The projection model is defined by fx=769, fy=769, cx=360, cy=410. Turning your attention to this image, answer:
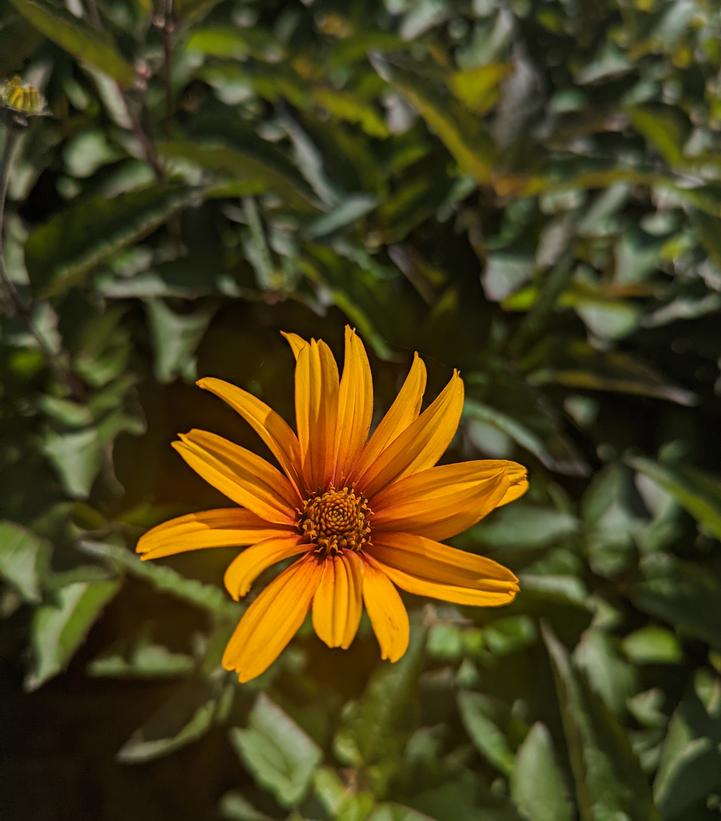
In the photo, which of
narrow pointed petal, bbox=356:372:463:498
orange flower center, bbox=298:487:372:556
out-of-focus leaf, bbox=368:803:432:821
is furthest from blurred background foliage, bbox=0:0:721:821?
narrow pointed petal, bbox=356:372:463:498

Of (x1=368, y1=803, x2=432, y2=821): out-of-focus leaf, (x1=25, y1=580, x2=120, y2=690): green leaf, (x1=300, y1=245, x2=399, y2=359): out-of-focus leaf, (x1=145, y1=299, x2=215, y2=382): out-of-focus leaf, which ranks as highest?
(x1=300, y1=245, x2=399, y2=359): out-of-focus leaf

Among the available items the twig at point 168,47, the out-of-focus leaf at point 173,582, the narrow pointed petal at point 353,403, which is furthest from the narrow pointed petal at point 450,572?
the twig at point 168,47

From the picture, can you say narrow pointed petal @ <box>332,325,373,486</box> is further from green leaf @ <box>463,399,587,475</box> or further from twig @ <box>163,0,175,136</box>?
twig @ <box>163,0,175,136</box>

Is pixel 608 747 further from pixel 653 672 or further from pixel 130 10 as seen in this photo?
pixel 130 10

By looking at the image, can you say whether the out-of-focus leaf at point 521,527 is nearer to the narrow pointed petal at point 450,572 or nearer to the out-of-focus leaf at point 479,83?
the narrow pointed petal at point 450,572

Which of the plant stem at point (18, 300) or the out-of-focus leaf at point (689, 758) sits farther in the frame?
the out-of-focus leaf at point (689, 758)

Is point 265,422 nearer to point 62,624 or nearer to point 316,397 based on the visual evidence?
point 316,397

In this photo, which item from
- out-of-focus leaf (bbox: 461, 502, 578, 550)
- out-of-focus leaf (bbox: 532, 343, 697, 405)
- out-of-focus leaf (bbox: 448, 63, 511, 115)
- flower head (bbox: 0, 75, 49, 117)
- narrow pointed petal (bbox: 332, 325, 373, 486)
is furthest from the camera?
out-of-focus leaf (bbox: 448, 63, 511, 115)
